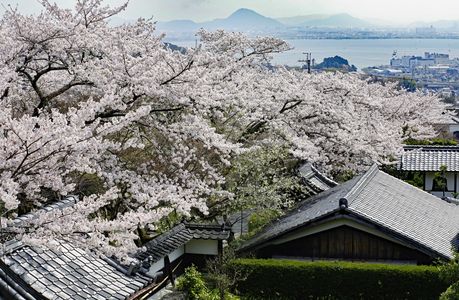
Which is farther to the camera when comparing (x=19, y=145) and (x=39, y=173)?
(x=39, y=173)

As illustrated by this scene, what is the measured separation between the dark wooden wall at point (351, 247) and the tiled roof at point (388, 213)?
1.40ft

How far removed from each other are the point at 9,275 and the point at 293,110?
12914mm

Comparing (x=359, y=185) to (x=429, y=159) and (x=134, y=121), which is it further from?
(x=429, y=159)

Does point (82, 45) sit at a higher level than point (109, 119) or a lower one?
higher

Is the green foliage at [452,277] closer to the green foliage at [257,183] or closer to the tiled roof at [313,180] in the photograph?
the green foliage at [257,183]

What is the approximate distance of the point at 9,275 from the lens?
630 cm

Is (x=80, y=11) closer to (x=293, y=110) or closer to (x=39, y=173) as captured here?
(x=39, y=173)

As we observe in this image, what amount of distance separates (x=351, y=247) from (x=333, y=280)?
1043mm

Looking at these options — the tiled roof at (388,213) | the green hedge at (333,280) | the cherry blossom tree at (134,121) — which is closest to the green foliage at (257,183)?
the cherry blossom tree at (134,121)

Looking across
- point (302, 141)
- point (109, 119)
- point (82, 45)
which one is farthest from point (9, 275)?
point (302, 141)

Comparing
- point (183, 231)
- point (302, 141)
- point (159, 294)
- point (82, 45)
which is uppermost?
point (82, 45)

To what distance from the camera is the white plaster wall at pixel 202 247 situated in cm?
1470

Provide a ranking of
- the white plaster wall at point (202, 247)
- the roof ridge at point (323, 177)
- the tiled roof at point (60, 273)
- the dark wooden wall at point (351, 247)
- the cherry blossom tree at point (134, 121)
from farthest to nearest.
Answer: the roof ridge at point (323, 177)
the white plaster wall at point (202, 247)
the dark wooden wall at point (351, 247)
the cherry blossom tree at point (134, 121)
the tiled roof at point (60, 273)

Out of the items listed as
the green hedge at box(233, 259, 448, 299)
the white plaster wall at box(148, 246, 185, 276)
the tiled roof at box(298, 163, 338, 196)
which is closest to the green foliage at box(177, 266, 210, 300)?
the white plaster wall at box(148, 246, 185, 276)
